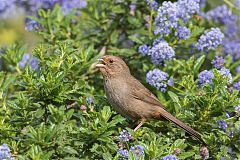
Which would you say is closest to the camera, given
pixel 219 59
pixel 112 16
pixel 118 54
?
pixel 219 59

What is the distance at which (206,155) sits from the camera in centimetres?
449

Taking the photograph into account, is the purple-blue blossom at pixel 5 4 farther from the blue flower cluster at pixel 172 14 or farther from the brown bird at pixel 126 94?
the blue flower cluster at pixel 172 14

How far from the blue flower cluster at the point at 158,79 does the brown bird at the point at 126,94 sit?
0.40 feet

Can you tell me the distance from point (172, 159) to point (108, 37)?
250 centimetres

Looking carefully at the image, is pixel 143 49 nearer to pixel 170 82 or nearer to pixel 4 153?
pixel 170 82

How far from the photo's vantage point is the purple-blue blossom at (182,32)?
5590 mm

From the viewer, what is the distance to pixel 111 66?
559 centimetres

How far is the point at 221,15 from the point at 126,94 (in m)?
1.80

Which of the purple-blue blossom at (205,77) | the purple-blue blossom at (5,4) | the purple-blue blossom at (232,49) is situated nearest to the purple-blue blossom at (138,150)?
the purple-blue blossom at (205,77)

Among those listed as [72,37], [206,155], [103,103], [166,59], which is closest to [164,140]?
[206,155]

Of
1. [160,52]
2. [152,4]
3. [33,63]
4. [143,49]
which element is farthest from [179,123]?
[33,63]

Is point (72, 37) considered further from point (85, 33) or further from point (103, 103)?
point (103, 103)

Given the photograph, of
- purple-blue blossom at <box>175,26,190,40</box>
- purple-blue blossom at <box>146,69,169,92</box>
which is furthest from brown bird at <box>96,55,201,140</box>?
purple-blue blossom at <box>175,26,190,40</box>

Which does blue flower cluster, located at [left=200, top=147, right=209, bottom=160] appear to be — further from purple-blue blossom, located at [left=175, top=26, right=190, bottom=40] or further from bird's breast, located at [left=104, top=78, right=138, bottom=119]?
purple-blue blossom, located at [left=175, top=26, right=190, bottom=40]
